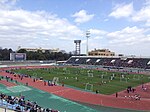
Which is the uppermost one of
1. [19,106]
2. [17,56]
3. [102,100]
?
[17,56]

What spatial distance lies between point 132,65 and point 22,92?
64.2m

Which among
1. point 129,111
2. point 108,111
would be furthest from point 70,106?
point 129,111

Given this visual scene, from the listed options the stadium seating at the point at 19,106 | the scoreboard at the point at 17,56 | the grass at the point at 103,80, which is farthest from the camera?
the scoreboard at the point at 17,56

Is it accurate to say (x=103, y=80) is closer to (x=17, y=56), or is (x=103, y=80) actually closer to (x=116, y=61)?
(x=116, y=61)

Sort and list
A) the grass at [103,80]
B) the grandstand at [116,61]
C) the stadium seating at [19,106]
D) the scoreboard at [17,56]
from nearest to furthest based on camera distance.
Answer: the stadium seating at [19,106] → the grass at [103,80] → the grandstand at [116,61] → the scoreboard at [17,56]

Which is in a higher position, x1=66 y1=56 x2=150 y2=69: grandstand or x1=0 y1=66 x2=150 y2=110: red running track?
x1=66 y1=56 x2=150 y2=69: grandstand

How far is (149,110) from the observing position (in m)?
31.5

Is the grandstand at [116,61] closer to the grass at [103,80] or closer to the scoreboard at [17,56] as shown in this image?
the scoreboard at [17,56]

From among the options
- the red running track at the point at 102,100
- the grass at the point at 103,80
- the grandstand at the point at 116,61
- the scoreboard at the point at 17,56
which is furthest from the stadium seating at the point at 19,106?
the scoreboard at the point at 17,56

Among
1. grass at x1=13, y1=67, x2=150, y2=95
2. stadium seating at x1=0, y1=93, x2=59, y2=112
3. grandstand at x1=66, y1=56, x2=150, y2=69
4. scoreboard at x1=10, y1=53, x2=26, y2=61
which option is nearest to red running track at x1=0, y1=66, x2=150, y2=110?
grass at x1=13, y1=67, x2=150, y2=95

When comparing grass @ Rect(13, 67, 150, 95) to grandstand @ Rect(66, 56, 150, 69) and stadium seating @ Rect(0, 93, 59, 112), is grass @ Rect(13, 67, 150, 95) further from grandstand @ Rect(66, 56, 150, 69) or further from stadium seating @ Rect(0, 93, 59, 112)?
grandstand @ Rect(66, 56, 150, 69)

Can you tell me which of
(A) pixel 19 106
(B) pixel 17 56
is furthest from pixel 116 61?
(A) pixel 19 106

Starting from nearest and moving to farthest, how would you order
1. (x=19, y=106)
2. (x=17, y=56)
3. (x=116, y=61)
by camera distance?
1. (x=19, y=106)
2. (x=17, y=56)
3. (x=116, y=61)

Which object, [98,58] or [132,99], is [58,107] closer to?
[132,99]
